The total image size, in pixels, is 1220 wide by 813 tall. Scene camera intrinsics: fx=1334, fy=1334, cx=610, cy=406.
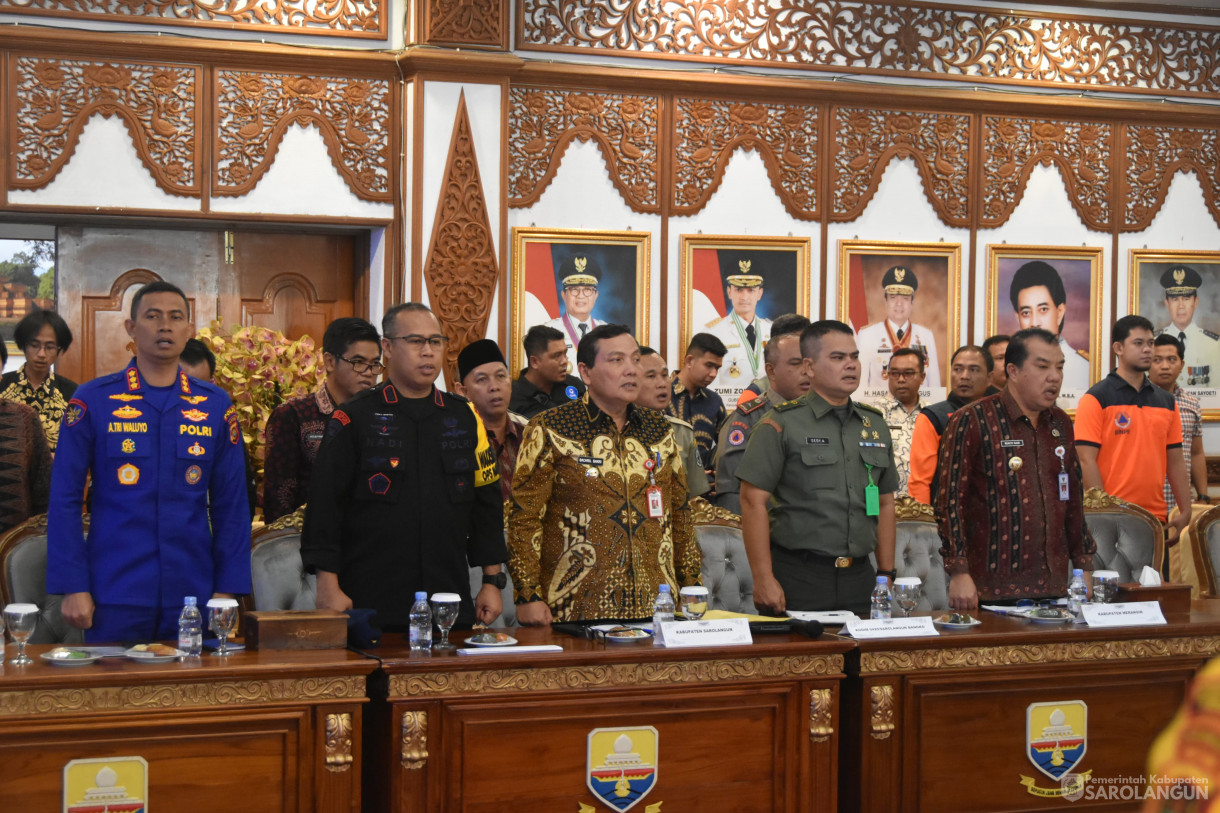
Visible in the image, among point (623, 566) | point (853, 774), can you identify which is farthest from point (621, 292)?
point (853, 774)

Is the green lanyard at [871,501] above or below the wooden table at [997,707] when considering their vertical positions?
above

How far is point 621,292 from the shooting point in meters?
7.11

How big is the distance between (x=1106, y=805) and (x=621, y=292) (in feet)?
13.2

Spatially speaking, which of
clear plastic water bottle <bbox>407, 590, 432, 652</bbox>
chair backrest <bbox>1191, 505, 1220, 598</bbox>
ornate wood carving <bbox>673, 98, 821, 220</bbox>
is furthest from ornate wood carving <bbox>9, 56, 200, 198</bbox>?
chair backrest <bbox>1191, 505, 1220, 598</bbox>

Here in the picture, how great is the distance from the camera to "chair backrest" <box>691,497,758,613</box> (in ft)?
15.0

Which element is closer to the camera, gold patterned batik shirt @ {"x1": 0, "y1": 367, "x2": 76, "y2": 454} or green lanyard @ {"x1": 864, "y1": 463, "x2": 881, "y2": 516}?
green lanyard @ {"x1": 864, "y1": 463, "x2": 881, "y2": 516}

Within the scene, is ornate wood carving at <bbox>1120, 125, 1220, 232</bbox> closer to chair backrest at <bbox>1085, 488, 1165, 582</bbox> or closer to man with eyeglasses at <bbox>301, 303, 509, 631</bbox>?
chair backrest at <bbox>1085, 488, 1165, 582</bbox>

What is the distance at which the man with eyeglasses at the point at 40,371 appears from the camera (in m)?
5.52

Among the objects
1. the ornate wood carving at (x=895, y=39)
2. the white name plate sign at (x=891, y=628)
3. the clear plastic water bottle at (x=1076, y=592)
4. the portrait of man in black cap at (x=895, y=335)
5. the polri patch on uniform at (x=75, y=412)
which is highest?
the ornate wood carving at (x=895, y=39)

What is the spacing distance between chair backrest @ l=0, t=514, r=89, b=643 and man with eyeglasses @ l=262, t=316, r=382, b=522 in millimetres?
826

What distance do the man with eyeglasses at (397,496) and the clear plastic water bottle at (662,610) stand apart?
49 centimetres

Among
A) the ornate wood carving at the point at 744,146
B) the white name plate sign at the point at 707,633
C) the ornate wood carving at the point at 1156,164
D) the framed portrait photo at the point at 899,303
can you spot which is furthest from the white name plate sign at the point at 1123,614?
the ornate wood carving at the point at 1156,164

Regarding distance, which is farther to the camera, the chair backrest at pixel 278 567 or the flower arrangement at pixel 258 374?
the flower arrangement at pixel 258 374

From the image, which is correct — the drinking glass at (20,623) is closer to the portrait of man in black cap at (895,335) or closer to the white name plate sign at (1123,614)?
the white name plate sign at (1123,614)
